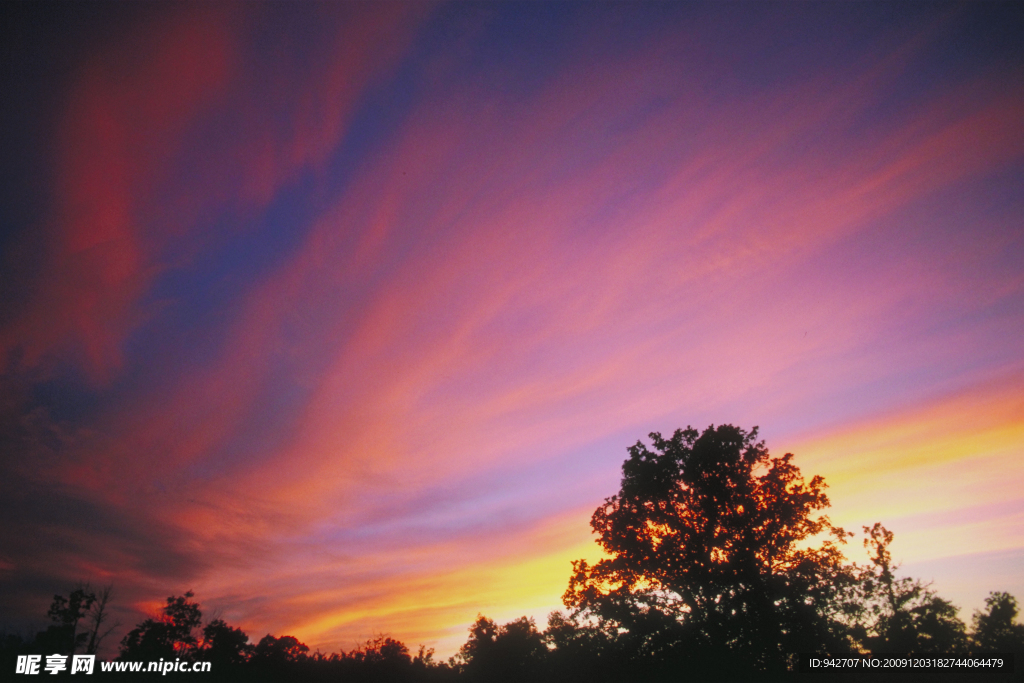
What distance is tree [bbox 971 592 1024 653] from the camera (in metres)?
56.3

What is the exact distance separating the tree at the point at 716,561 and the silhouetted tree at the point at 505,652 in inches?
465

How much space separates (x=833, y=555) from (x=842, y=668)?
228 inches

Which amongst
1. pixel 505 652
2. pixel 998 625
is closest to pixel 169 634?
pixel 505 652

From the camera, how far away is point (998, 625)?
195 ft

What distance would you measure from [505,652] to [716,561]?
24699 millimetres

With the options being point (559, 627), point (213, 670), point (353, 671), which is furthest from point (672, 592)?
point (213, 670)

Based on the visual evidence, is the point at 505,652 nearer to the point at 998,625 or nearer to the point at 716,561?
the point at 716,561

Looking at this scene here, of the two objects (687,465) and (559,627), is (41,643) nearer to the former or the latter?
(559,627)

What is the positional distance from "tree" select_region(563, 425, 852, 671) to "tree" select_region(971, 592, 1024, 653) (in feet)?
192

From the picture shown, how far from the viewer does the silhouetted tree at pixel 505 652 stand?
3628 cm

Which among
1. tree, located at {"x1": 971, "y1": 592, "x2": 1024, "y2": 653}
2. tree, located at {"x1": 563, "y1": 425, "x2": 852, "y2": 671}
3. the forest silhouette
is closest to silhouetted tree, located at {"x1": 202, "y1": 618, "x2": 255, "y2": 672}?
the forest silhouette

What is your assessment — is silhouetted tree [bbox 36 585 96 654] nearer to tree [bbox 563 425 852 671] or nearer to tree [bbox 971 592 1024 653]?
tree [bbox 563 425 852 671]

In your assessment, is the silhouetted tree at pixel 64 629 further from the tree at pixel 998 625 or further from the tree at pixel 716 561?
the tree at pixel 998 625

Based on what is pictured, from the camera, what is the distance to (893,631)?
4028 centimetres
